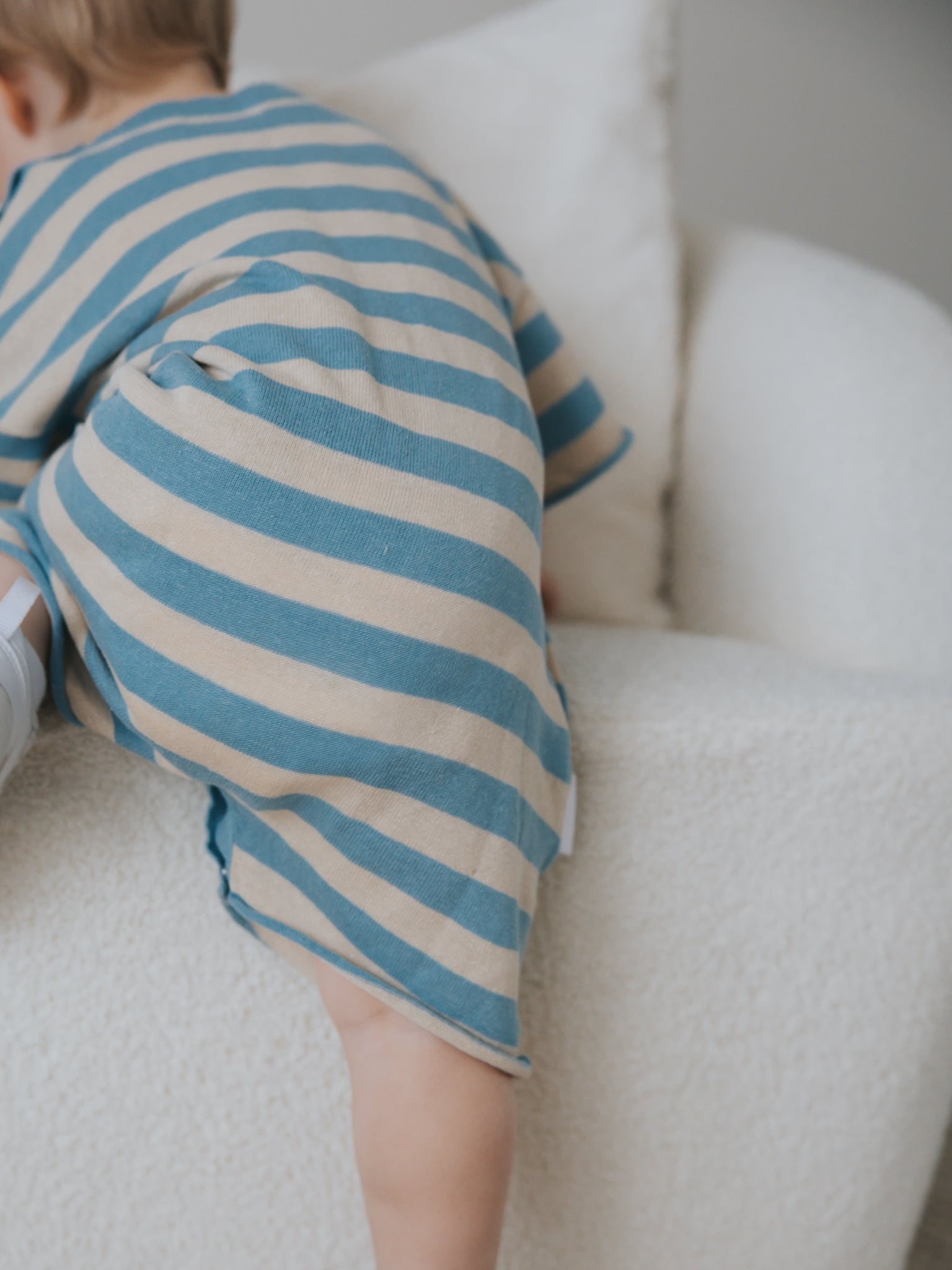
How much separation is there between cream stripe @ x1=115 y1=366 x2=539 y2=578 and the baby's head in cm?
32

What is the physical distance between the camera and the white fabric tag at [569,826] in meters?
0.50

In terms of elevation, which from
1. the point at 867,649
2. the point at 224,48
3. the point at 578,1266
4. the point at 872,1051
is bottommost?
the point at 578,1266

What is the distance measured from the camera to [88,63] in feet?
2.03

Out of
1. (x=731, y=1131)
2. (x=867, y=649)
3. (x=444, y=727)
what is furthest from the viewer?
(x=867, y=649)

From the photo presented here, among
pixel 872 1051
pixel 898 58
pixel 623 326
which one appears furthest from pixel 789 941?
pixel 898 58

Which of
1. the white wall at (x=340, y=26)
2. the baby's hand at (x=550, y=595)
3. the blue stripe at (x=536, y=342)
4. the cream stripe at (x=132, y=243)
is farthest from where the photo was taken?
the white wall at (x=340, y=26)

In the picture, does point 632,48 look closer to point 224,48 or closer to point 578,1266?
point 224,48

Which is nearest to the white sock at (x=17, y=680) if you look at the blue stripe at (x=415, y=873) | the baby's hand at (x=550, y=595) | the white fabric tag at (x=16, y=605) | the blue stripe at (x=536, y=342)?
the white fabric tag at (x=16, y=605)

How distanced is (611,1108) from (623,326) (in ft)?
1.88

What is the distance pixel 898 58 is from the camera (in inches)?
55.6

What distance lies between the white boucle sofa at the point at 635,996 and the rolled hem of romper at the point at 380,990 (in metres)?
0.02

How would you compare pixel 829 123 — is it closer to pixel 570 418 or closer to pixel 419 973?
pixel 570 418

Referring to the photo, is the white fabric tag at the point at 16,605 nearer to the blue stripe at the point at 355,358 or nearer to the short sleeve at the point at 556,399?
the blue stripe at the point at 355,358

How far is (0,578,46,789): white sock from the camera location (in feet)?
1.35
